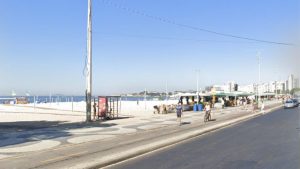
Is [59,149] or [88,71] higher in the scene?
[88,71]

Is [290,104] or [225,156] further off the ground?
[290,104]

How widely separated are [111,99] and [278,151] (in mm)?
25145

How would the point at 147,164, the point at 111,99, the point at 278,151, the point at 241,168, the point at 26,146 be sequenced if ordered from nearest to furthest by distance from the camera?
the point at 241,168 < the point at 147,164 < the point at 278,151 < the point at 26,146 < the point at 111,99

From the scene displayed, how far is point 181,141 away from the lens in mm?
19406

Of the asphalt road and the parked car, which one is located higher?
the parked car

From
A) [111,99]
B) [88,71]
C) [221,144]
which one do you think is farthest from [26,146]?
[111,99]

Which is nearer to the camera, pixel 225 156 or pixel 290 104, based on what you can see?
pixel 225 156

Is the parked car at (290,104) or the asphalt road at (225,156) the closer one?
the asphalt road at (225,156)

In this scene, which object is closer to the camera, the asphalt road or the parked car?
the asphalt road

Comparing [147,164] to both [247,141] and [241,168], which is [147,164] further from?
[247,141]

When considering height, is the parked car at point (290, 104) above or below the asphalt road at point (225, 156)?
above

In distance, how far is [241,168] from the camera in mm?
11648

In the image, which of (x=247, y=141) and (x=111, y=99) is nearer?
(x=247, y=141)

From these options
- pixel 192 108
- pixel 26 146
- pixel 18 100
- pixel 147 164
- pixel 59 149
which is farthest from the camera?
pixel 18 100
